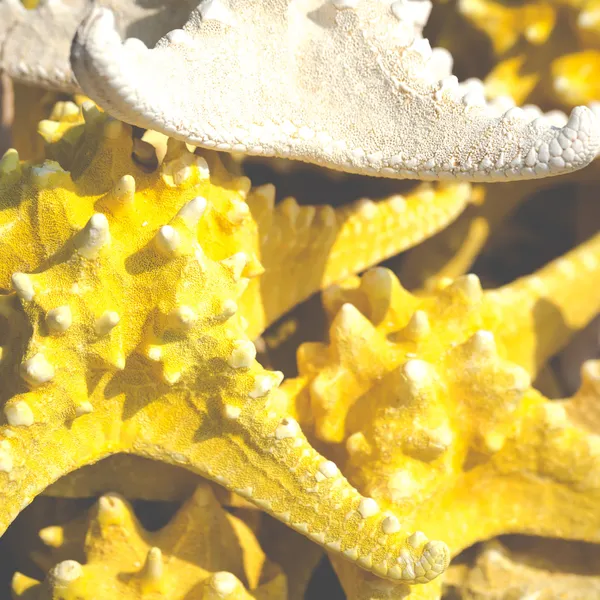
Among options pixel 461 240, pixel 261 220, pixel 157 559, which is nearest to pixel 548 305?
pixel 461 240

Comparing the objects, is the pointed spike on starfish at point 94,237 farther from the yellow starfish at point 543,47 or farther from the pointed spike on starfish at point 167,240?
the yellow starfish at point 543,47

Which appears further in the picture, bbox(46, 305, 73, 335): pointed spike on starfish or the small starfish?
the small starfish

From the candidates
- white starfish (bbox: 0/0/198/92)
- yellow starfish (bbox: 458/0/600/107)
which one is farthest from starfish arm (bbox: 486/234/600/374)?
white starfish (bbox: 0/0/198/92)

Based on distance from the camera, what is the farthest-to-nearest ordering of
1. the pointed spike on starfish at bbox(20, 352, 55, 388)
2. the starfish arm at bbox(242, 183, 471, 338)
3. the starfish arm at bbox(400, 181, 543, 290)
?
the starfish arm at bbox(400, 181, 543, 290) < the starfish arm at bbox(242, 183, 471, 338) < the pointed spike on starfish at bbox(20, 352, 55, 388)

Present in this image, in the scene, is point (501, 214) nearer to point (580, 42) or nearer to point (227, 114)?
point (580, 42)

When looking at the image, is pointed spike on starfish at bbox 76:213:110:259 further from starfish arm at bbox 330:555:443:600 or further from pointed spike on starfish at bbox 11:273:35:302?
starfish arm at bbox 330:555:443:600

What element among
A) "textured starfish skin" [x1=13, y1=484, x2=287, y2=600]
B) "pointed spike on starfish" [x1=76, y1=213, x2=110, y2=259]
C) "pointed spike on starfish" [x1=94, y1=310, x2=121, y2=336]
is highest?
"pointed spike on starfish" [x1=76, y1=213, x2=110, y2=259]

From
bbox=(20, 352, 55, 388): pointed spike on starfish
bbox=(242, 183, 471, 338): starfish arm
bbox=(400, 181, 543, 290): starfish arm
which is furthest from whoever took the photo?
bbox=(400, 181, 543, 290): starfish arm

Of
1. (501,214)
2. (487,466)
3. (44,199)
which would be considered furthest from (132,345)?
(501,214)
